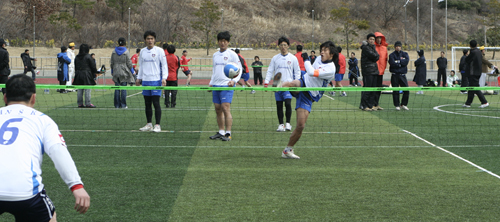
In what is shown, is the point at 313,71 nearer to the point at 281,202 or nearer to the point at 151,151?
the point at 281,202

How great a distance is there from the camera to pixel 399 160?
8.30m

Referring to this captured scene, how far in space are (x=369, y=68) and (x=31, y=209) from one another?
13794 mm

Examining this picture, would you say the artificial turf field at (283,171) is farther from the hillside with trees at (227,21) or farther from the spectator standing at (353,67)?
the hillside with trees at (227,21)

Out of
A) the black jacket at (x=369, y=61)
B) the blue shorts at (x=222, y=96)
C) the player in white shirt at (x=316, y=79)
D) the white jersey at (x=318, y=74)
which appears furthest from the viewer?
the black jacket at (x=369, y=61)

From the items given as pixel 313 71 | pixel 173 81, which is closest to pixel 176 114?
pixel 173 81

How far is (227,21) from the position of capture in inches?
2901

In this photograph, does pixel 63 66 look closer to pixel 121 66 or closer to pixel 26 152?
pixel 121 66

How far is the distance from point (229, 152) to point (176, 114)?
6.08m

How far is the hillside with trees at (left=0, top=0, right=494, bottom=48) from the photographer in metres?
60.7

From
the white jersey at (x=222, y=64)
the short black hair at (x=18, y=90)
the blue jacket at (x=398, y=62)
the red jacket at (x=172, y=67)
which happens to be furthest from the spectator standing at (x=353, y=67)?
the short black hair at (x=18, y=90)

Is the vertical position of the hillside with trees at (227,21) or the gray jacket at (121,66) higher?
the hillside with trees at (227,21)

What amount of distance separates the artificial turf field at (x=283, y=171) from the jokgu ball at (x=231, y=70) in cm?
129

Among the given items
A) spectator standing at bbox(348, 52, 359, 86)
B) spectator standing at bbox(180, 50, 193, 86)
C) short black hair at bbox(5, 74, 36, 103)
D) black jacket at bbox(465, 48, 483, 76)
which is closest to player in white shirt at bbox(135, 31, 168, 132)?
short black hair at bbox(5, 74, 36, 103)

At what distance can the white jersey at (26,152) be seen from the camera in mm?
3115
